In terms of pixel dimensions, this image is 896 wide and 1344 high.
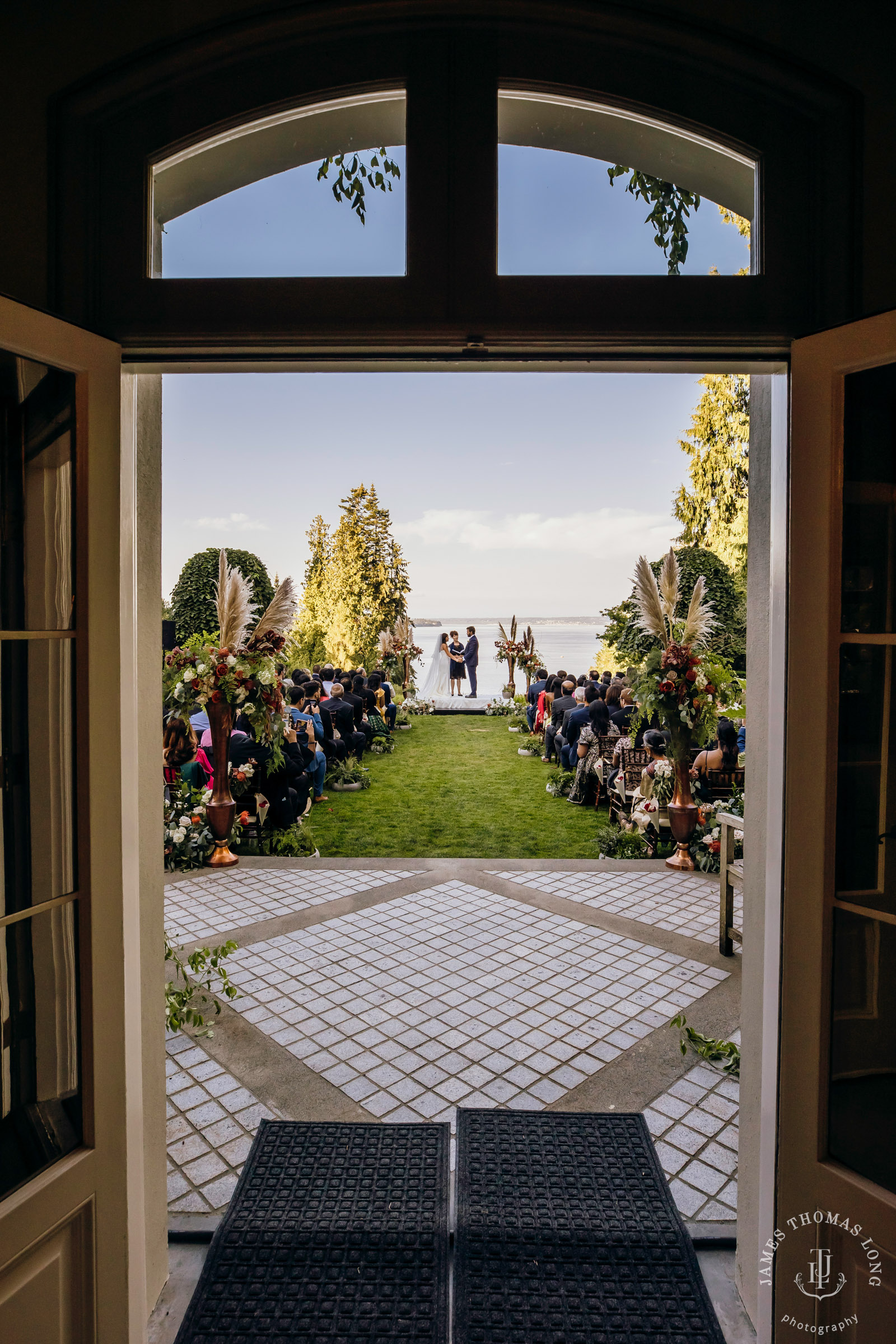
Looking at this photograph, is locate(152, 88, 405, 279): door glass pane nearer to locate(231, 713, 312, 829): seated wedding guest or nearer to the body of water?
locate(231, 713, 312, 829): seated wedding guest

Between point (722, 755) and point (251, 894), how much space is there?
140 inches

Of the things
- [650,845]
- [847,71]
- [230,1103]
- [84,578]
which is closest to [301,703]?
[650,845]

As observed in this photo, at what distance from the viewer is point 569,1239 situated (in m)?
1.94

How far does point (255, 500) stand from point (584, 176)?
1501 centimetres

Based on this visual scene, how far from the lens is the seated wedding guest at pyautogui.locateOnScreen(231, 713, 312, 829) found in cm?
541

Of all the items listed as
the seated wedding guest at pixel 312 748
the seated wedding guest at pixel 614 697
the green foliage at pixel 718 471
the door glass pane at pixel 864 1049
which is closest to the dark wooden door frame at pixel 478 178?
the door glass pane at pixel 864 1049

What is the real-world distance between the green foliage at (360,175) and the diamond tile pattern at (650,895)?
12.4ft

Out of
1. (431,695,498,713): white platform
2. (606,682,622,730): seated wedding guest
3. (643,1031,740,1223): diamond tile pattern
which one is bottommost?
(643,1031,740,1223): diamond tile pattern

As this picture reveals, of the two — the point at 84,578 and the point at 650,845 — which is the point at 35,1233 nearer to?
the point at 84,578

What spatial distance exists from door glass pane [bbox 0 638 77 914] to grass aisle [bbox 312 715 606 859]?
4.19 meters

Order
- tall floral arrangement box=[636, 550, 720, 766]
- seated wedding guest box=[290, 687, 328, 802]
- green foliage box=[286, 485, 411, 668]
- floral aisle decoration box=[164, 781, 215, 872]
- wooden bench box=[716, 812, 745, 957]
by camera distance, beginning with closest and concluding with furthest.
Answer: wooden bench box=[716, 812, 745, 957]
tall floral arrangement box=[636, 550, 720, 766]
floral aisle decoration box=[164, 781, 215, 872]
seated wedding guest box=[290, 687, 328, 802]
green foliage box=[286, 485, 411, 668]

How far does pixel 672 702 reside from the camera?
4922 mm

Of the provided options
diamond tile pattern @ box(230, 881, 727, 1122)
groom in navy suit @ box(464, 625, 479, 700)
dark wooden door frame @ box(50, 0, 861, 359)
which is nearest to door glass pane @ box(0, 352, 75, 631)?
dark wooden door frame @ box(50, 0, 861, 359)

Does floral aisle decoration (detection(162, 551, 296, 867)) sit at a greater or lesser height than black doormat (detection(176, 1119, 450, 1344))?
greater
